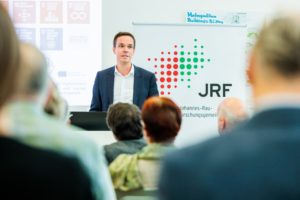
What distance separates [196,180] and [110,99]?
181 inches

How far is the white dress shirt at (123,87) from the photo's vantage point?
5.54 metres

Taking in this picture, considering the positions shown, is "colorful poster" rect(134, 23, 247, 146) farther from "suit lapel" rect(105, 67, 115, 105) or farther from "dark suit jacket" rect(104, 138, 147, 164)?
"dark suit jacket" rect(104, 138, 147, 164)

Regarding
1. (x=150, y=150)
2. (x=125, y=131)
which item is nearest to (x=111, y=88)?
(x=125, y=131)

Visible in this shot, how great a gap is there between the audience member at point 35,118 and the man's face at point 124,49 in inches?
169

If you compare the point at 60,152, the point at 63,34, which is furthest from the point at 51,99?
the point at 63,34

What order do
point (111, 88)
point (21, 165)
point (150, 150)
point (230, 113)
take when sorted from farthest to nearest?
point (111, 88), point (230, 113), point (150, 150), point (21, 165)

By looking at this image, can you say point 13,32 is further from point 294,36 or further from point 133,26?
point 133,26

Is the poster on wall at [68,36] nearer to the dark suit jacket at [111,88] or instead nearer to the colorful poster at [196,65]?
the dark suit jacket at [111,88]

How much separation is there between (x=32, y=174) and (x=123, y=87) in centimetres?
450

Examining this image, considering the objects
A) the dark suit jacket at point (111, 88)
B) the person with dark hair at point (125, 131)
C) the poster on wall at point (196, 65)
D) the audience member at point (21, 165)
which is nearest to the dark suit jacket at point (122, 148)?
the person with dark hair at point (125, 131)

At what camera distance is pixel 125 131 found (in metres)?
2.95

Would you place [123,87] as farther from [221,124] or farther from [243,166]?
[243,166]

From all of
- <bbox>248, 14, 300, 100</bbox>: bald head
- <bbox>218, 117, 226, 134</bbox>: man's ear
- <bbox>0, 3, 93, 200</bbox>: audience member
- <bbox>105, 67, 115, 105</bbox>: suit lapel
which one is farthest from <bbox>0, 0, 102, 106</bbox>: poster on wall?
<bbox>248, 14, 300, 100</bbox>: bald head

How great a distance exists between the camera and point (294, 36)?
93 cm
